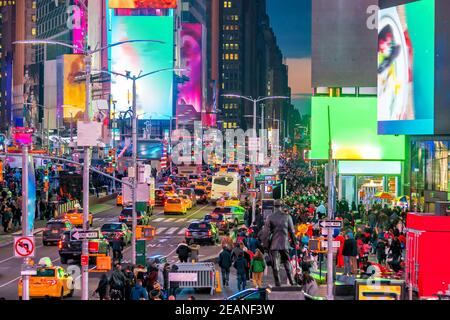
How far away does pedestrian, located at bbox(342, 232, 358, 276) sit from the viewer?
29.4 m

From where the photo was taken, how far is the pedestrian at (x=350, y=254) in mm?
29406

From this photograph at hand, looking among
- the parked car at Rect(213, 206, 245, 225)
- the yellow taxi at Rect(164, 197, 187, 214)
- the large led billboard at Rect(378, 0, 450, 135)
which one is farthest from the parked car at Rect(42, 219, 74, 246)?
the large led billboard at Rect(378, 0, 450, 135)

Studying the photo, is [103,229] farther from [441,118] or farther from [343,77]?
[343,77]

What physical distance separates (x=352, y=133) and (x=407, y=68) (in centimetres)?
1456

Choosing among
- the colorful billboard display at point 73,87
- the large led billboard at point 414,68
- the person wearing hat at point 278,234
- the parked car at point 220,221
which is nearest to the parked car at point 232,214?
the parked car at point 220,221

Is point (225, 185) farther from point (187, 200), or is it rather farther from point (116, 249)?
point (116, 249)

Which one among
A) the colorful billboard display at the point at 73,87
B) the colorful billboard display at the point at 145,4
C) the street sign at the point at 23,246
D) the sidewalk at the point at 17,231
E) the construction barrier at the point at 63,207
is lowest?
the sidewalk at the point at 17,231

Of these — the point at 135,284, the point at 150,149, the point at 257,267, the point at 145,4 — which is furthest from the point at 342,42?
the point at 145,4

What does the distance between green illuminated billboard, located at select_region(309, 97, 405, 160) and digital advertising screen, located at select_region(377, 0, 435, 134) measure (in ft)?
23.6

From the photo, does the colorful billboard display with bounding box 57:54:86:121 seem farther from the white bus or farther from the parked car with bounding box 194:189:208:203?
the white bus

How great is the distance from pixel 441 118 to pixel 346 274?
29652 mm

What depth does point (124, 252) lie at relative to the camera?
1672 inches

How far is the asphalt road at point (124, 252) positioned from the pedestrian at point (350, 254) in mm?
7788

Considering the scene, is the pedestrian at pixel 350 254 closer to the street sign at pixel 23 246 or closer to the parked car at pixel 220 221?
the street sign at pixel 23 246
